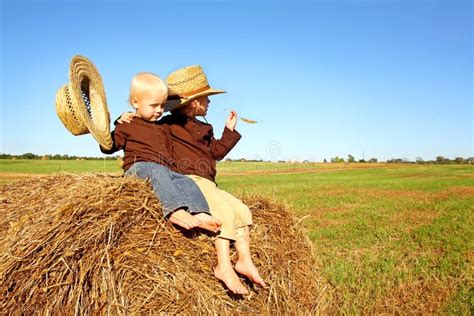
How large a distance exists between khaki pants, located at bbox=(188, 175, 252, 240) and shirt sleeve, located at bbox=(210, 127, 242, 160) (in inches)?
20.1

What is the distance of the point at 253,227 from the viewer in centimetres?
425

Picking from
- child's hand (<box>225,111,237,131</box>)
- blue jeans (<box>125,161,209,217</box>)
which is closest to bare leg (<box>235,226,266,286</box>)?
blue jeans (<box>125,161,209,217</box>)

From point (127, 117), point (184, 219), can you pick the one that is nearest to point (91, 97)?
point (127, 117)

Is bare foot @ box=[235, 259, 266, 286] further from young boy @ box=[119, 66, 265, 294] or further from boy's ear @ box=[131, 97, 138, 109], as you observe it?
boy's ear @ box=[131, 97, 138, 109]

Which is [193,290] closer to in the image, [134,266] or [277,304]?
[134,266]

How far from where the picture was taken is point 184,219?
345cm

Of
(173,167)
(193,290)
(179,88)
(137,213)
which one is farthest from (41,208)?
(179,88)

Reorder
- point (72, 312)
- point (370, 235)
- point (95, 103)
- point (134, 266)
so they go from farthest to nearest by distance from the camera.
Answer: point (370, 235)
point (95, 103)
point (134, 266)
point (72, 312)

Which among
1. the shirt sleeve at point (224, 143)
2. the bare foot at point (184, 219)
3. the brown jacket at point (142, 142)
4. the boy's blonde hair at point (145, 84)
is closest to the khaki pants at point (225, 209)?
the bare foot at point (184, 219)

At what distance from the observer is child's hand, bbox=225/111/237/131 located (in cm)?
441

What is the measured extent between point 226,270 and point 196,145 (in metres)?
1.16

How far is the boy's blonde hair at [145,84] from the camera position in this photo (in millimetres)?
3826

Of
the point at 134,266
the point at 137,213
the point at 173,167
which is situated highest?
the point at 173,167

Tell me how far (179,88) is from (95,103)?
763 mm
